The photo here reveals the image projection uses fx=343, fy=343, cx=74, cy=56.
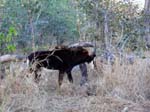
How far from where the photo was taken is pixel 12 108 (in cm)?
433

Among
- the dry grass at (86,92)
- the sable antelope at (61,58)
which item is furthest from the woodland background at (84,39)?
the sable antelope at (61,58)

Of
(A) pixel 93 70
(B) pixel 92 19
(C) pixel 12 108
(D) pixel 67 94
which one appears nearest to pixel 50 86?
(D) pixel 67 94

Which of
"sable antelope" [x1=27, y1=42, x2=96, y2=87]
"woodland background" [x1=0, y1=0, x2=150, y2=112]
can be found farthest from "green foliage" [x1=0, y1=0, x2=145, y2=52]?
"sable antelope" [x1=27, y1=42, x2=96, y2=87]

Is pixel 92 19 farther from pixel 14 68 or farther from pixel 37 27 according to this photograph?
pixel 14 68

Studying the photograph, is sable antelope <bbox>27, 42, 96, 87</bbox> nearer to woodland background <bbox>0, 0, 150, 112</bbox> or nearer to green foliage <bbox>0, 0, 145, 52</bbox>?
woodland background <bbox>0, 0, 150, 112</bbox>

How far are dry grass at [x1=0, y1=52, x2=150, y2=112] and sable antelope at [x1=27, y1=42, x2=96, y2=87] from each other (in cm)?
23

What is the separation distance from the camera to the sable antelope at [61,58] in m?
5.51

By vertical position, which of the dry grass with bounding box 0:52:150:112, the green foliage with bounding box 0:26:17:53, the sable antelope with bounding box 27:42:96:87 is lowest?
the dry grass with bounding box 0:52:150:112

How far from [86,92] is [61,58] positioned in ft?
2.48

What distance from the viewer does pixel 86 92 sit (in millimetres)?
5184

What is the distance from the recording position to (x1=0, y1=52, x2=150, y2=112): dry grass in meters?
4.48

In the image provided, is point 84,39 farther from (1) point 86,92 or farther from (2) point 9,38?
(2) point 9,38

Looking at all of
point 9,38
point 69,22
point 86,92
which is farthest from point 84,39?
point 9,38

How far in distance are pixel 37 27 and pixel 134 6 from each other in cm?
247
